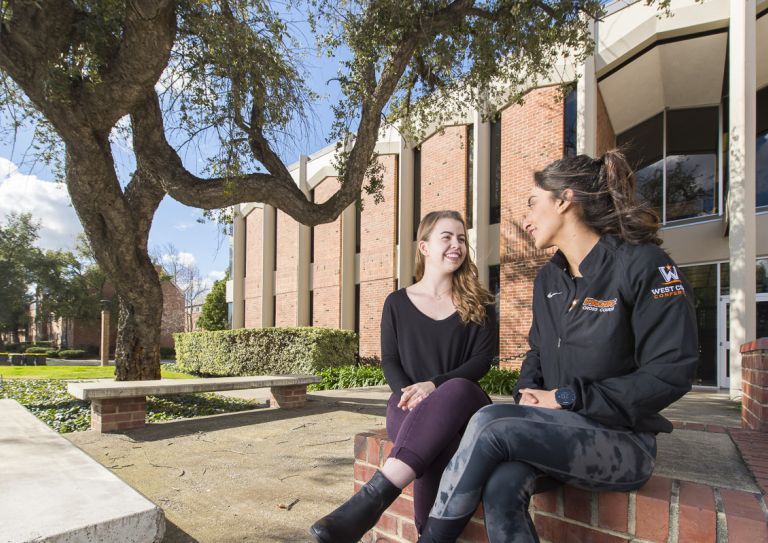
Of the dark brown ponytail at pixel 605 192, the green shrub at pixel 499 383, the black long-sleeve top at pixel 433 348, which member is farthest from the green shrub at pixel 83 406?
the dark brown ponytail at pixel 605 192

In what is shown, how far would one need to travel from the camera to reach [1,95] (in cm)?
731

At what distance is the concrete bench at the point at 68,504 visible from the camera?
5.23ft

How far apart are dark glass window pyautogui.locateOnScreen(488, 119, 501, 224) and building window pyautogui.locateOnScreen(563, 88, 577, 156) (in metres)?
1.79

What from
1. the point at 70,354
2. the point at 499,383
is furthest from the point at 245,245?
the point at 70,354

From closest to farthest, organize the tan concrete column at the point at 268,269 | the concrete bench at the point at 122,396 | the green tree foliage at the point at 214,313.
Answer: the concrete bench at the point at 122,396 → the tan concrete column at the point at 268,269 → the green tree foliage at the point at 214,313

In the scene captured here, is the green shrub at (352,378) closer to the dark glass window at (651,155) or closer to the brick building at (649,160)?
the brick building at (649,160)

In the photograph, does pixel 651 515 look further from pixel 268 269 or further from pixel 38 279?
pixel 38 279

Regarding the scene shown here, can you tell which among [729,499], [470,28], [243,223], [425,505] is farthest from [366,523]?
[243,223]

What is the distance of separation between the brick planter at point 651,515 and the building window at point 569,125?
10.8m

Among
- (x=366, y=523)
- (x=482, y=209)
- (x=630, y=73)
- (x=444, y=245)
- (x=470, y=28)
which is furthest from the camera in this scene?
(x=482, y=209)

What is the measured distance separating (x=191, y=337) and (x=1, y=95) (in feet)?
46.6

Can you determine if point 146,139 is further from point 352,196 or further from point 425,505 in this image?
point 425,505

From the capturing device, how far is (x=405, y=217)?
50.5ft

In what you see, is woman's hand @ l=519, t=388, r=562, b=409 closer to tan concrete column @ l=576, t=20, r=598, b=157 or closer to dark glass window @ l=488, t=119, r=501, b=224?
tan concrete column @ l=576, t=20, r=598, b=157
